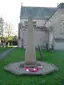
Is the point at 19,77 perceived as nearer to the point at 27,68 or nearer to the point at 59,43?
the point at 27,68

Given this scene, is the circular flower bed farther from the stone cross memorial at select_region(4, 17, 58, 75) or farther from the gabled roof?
the gabled roof

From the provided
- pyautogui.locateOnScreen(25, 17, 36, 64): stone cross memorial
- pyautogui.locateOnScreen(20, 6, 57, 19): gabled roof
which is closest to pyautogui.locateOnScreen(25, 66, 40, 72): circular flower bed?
pyautogui.locateOnScreen(25, 17, 36, 64): stone cross memorial

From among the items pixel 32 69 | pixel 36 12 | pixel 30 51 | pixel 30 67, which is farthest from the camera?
pixel 36 12

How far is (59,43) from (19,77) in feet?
103

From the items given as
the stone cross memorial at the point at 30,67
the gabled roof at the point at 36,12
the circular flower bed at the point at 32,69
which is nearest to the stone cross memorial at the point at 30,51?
the stone cross memorial at the point at 30,67

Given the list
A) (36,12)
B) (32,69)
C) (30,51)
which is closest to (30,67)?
(32,69)

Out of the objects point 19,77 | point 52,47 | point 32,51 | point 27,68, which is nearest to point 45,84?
point 19,77

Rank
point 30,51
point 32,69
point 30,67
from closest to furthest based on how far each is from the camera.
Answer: point 32,69 → point 30,67 → point 30,51

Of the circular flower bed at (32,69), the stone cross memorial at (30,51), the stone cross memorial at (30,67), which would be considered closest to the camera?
the stone cross memorial at (30,67)

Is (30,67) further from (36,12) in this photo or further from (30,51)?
(36,12)

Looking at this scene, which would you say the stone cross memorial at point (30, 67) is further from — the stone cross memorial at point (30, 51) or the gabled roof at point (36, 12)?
the gabled roof at point (36, 12)

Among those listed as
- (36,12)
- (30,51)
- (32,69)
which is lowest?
(32,69)

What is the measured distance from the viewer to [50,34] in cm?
5009

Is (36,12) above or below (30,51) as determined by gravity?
above
